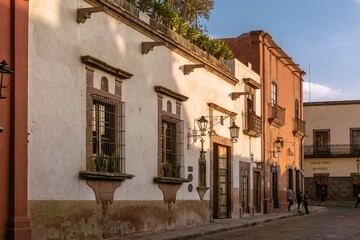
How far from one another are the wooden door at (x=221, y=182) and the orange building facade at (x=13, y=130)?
11830mm

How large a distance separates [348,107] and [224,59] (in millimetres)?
30153

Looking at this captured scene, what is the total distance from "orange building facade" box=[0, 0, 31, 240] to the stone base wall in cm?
51

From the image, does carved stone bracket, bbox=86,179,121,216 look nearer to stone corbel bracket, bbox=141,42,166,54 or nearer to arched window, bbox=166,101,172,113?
stone corbel bracket, bbox=141,42,166,54

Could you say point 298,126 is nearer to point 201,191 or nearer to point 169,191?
point 201,191

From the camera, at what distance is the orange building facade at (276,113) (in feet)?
96.1

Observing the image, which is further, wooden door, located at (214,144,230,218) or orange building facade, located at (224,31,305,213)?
orange building facade, located at (224,31,305,213)

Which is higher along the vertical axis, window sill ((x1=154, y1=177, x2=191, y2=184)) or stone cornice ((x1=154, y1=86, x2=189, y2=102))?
stone cornice ((x1=154, y1=86, x2=189, y2=102))

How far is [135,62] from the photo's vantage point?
16.2 metres

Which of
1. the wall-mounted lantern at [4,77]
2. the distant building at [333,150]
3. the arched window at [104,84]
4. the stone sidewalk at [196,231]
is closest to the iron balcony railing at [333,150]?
the distant building at [333,150]

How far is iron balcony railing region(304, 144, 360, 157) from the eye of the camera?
51219 mm

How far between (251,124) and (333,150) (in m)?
27.0

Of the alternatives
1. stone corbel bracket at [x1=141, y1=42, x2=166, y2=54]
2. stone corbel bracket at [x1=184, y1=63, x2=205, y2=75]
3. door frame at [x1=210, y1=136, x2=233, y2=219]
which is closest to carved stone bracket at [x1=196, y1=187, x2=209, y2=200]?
door frame at [x1=210, y1=136, x2=233, y2=219]

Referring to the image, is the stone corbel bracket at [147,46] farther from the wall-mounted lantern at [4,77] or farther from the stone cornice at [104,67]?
the wall-mounted lantern at [4,77]

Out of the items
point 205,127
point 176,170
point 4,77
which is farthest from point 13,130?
point 205,127
